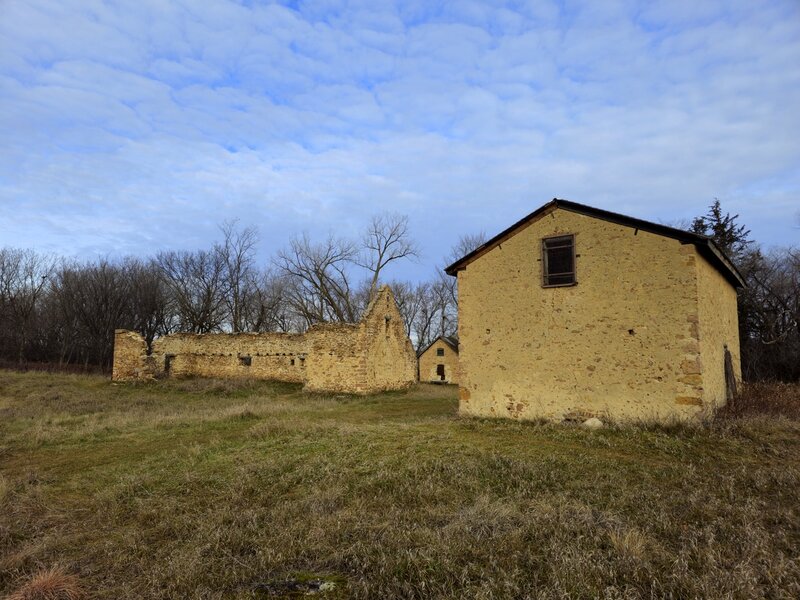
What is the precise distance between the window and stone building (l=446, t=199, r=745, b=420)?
24 mm

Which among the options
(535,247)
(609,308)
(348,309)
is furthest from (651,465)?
(348,309)

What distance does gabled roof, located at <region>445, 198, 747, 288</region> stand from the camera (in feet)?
33.7

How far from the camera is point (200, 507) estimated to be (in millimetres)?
5914

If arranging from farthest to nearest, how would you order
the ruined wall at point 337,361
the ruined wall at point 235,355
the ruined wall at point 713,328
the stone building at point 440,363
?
the stone building at point 440,363
the ruined wall at point 235,355
the ruined wall at point 337,361
the ruined wall at point 713,328

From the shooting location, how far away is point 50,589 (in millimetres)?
3754

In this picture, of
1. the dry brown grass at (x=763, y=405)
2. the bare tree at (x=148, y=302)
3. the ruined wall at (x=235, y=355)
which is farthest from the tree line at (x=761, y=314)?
the bare tree at (x=148, y=302)

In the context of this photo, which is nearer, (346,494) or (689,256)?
(346,494)

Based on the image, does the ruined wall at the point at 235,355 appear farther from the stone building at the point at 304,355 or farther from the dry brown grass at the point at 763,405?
the dry brown grass at the point at 763,405

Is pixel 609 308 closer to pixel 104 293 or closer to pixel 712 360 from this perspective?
pixel 712 360

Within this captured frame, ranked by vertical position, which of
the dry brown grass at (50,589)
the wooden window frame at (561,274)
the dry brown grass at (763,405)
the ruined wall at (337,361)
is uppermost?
the wooden window frame at (561,274)

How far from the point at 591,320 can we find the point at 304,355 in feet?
52.1

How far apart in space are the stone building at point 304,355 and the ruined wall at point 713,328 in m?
13.2

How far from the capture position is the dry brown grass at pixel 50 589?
3684 millimetres

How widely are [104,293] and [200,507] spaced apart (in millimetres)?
39961
